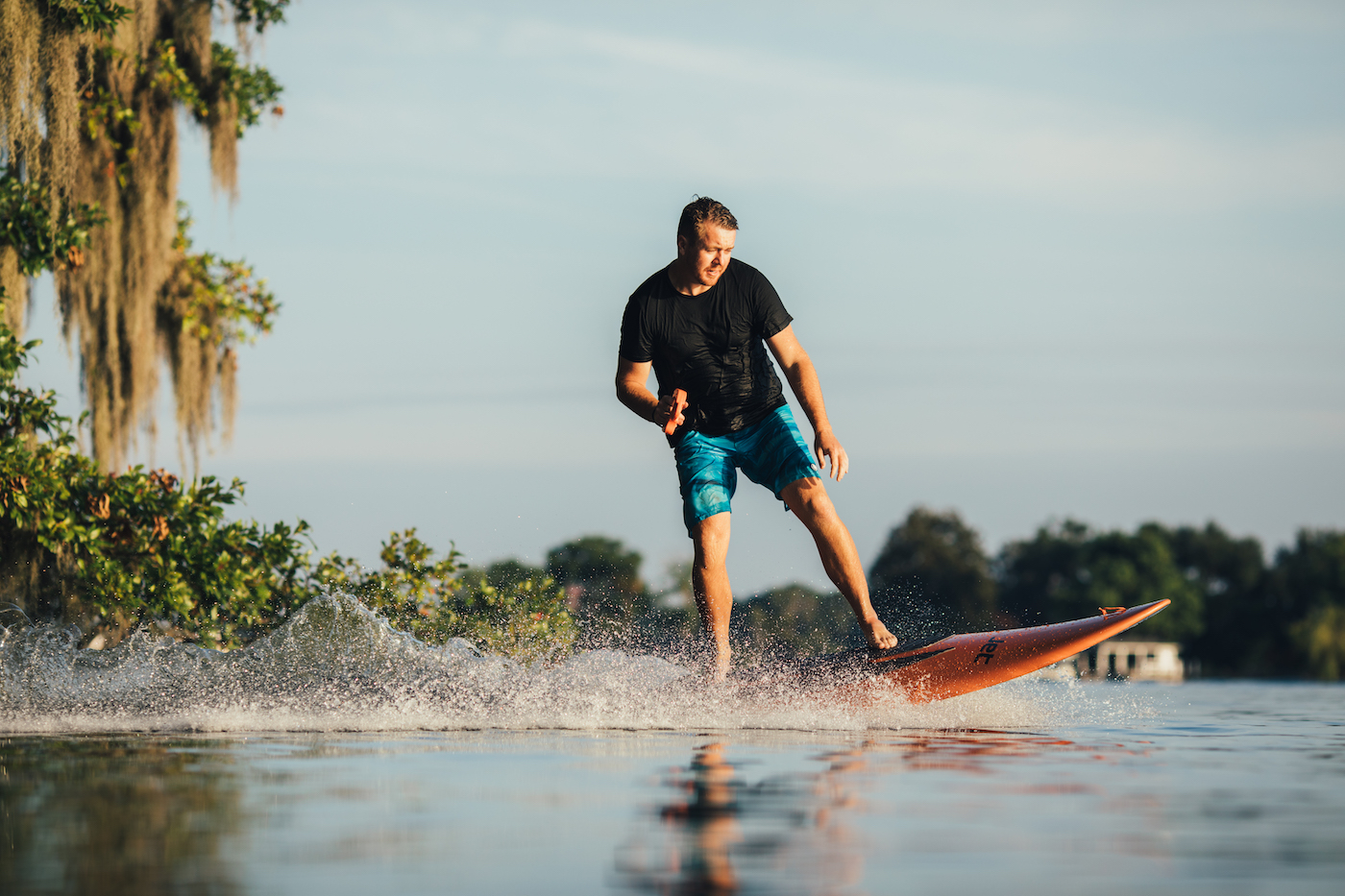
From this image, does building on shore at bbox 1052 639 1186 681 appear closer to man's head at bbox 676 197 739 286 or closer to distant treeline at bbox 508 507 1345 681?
distant treeline at bbox 508 507 1345 681

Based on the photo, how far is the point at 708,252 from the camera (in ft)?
21.9

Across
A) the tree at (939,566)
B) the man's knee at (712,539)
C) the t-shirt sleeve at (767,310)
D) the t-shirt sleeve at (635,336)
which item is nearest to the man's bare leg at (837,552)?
the man's knee at (712,539)

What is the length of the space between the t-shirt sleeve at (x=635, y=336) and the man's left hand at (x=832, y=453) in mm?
927

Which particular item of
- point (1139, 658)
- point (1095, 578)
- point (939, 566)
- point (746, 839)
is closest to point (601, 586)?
point (746, 839)

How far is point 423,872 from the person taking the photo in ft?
Result: 8.16

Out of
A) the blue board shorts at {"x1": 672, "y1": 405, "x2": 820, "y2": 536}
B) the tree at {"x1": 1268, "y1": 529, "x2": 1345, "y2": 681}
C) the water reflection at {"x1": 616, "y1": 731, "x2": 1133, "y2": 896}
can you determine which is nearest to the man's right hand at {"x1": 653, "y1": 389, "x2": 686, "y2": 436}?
the blue board shorts at {"x1": 672, "y1": 405, "x2": 820, "y2": 536}

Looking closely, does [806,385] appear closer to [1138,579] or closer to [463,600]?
[463,600]

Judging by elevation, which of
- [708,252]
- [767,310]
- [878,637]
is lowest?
[878,637]

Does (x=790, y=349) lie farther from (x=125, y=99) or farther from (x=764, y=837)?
(x=125, y=99)

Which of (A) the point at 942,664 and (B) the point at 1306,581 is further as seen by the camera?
(B) the point at 1306,581

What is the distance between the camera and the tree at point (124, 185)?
9.50 m

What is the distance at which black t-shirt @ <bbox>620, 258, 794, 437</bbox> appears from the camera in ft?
22.5

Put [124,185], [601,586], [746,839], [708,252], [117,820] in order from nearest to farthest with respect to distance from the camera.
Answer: [746,839]
[117,820]
[708,252]
[124,185]
[601,586]

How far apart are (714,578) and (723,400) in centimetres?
89
